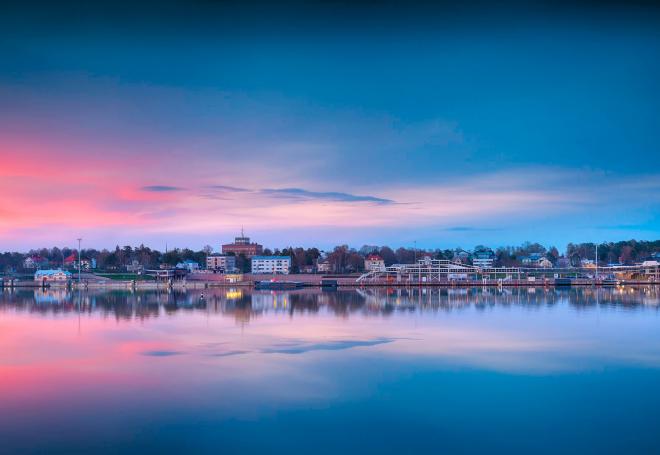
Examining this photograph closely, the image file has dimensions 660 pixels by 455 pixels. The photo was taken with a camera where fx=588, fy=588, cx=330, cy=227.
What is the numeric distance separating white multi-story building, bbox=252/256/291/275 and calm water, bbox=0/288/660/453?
4849 cm

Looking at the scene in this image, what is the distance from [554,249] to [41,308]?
81852mm

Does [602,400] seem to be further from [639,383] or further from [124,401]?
[124,401]

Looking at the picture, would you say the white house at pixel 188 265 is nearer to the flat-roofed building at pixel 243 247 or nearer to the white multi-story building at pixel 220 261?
the white multi-story building at pixel 220 261

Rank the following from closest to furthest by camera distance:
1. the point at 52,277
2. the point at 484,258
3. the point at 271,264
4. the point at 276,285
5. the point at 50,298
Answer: the point at 50,298, the point at 276,285, the point at 52,277, the point at 271,264, the point at 484,258

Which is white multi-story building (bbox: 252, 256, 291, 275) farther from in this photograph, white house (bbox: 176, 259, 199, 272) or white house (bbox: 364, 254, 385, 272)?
white house (bbox: 364, 254, 385, 272)

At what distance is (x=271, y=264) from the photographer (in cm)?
6981

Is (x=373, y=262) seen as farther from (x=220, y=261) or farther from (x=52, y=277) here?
(x=52, y=277)

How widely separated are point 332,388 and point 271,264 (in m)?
59.7

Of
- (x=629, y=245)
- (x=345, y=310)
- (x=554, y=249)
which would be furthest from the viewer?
(x=554, y=249)

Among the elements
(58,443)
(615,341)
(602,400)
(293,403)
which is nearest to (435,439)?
(293,403)

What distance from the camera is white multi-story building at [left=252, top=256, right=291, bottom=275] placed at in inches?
2710

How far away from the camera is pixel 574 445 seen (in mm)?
7652

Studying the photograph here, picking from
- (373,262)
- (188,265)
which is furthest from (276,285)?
(373,262)

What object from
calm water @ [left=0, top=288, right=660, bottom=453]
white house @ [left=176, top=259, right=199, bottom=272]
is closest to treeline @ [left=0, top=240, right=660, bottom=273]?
white house @ [left=176, top=259, right=199, bottom=272]
